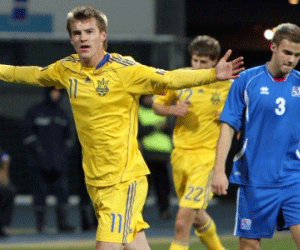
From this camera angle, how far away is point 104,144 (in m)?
6.94

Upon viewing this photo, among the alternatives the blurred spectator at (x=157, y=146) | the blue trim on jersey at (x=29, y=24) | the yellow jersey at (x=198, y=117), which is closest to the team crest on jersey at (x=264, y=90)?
the yellow jersey at (x=198, y=117)

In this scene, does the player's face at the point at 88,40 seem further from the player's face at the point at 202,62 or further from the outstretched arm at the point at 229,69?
the player's face at the point at 202,62

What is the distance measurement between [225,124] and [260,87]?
389 mm

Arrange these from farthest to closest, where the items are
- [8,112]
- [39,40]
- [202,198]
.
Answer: [8,112], [39,40], [202,198]

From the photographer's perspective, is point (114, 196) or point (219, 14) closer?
point (114, 196)

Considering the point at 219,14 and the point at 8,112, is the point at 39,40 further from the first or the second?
the point at 219,14

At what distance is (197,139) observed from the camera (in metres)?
9.48

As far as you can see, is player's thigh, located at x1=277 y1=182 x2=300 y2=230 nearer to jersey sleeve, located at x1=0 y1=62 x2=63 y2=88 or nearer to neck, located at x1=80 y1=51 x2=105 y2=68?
neck, located at x1=80 y1=51 x2=105 y2=68

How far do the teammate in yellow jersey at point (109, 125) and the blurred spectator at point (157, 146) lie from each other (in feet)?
23.4

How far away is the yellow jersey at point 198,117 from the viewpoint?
9484 millimetres

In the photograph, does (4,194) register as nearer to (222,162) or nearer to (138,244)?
(138,244)

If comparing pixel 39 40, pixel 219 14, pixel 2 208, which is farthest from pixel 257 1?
pixel 2 208

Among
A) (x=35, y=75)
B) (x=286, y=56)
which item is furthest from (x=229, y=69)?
(x=35, y=75)

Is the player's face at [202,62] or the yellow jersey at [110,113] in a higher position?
the player's face at [202,62]
